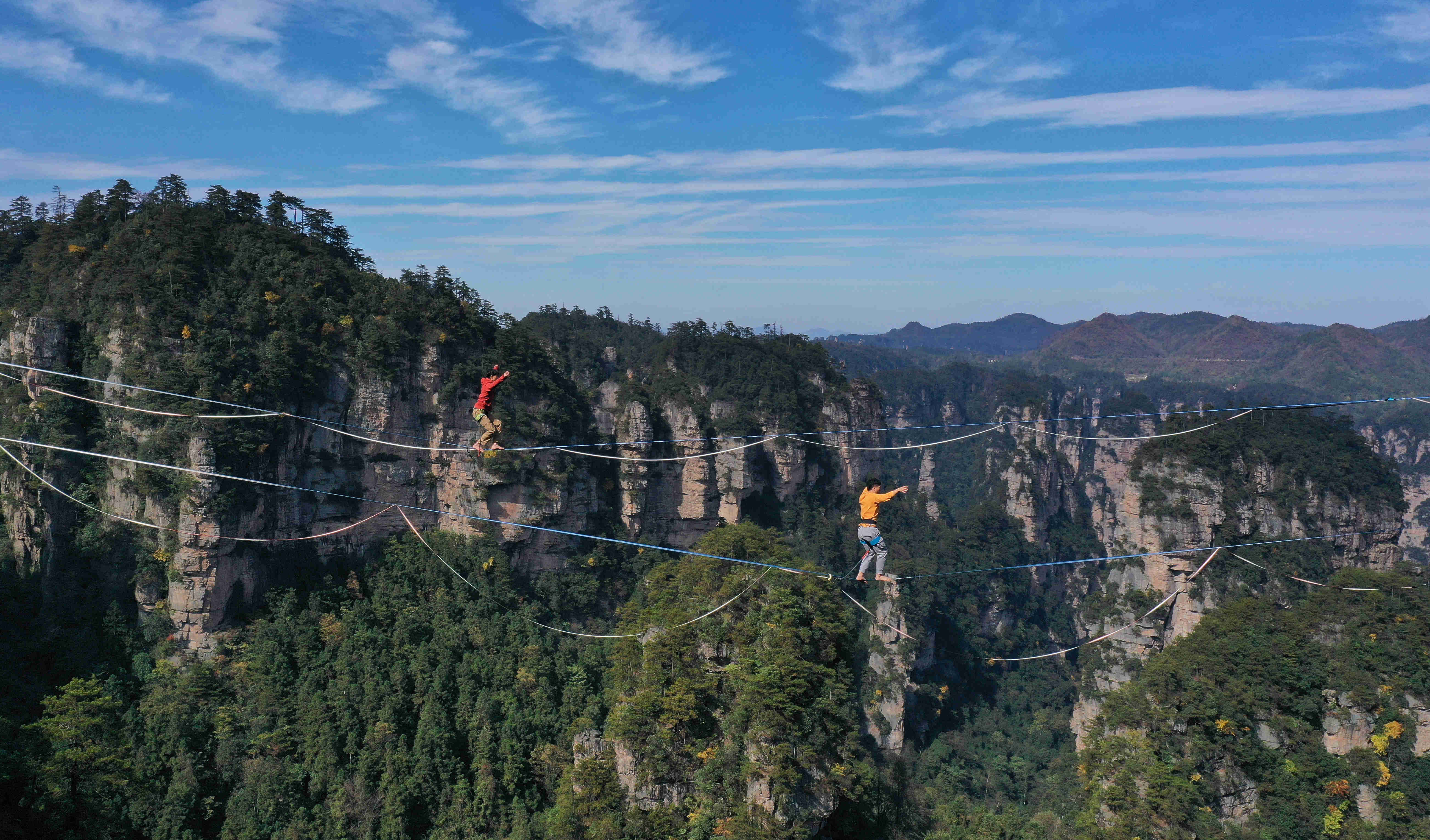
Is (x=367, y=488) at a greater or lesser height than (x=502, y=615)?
greater

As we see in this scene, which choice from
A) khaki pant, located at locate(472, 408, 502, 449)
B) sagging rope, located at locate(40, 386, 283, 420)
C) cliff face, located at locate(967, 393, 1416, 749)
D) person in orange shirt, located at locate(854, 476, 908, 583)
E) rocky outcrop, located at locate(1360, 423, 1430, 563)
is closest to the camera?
person in orange shirt, located at locate(854, 476, 908, 583)

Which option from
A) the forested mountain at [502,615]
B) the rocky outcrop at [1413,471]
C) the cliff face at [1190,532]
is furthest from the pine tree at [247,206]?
the rocky outcrop at [1413,471]

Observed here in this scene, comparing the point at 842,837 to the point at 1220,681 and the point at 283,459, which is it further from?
the point at 283,459

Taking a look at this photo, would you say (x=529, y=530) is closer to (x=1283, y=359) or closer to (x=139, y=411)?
(x=139, y=411)

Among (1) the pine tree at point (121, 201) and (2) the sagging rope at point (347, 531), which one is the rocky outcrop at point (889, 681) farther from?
(1) the pine tree at point (121, 201)

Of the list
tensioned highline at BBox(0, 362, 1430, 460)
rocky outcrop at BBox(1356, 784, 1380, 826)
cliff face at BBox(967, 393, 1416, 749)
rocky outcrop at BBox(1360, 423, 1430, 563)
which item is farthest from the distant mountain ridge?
rocky outcrop at BBox(1356, 784, 1380, 826)

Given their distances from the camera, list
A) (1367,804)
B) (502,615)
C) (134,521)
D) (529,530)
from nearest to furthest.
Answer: (1367,804) → (134,521) → (502,615) → (529,530)

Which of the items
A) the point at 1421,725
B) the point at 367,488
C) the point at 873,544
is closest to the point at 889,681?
the point at 1421,725

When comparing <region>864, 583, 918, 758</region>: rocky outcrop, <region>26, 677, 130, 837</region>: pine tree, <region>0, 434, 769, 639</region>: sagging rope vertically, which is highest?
<region>0, 434, 769, 639</region>: sagging rope

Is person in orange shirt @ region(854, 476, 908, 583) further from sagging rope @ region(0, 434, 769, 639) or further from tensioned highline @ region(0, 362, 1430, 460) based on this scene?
sagging rope @ region(0, 434, 769, 639)
